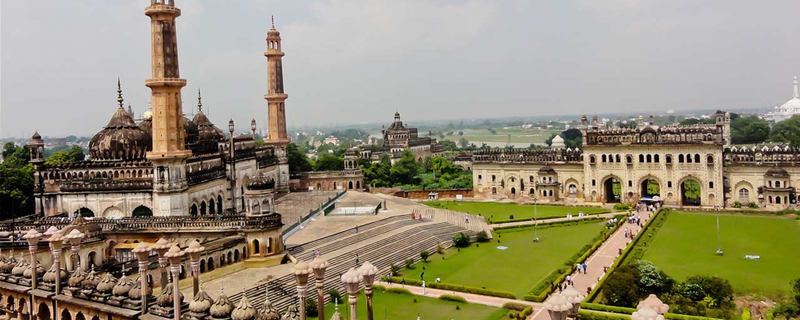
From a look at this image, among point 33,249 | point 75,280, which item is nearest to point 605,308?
point 75,280

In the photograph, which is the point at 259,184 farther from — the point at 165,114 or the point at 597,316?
the point at 597,316

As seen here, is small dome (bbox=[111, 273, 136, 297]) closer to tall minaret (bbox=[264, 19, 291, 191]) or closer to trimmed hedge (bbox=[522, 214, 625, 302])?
trimmed hedge (bbox=[522, 214, 625, 302])

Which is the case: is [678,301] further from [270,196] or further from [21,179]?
[21,179]

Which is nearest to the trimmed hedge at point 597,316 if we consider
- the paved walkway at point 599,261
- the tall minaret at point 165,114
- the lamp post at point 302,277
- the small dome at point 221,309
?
the paved walkway at point 599,261

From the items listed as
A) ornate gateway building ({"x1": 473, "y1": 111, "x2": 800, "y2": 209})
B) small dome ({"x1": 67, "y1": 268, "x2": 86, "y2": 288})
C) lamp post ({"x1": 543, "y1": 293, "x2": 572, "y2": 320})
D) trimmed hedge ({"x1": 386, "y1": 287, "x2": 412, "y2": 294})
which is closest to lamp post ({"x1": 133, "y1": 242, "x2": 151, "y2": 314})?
small dome ({"x1": 67, "y1": 268, "x2": 86, "y2": 288})

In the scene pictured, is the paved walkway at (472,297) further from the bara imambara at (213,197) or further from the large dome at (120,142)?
the large dome at (120,142)

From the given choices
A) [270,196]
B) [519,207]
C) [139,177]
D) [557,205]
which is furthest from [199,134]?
[557,205]
